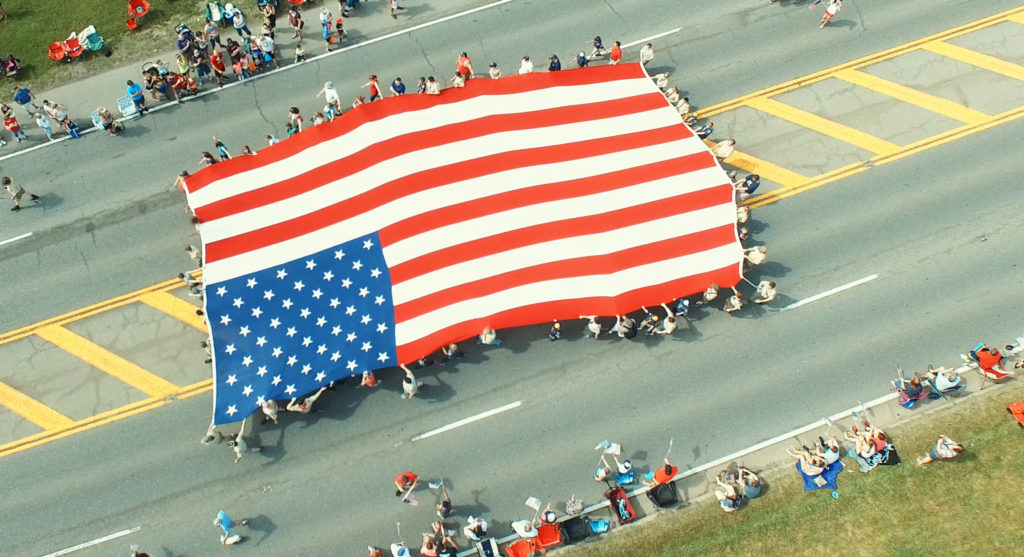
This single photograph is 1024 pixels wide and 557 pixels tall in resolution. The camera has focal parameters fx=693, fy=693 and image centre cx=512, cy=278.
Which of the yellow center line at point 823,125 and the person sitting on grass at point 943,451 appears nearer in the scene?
the person sitting on grass at point 943,451

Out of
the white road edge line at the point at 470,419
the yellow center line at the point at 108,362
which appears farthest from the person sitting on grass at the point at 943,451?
the yellow center line at the point at 108,362

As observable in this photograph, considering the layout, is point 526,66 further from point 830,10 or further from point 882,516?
point 882,516

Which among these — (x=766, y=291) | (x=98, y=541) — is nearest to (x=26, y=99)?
(x=98, y=541)

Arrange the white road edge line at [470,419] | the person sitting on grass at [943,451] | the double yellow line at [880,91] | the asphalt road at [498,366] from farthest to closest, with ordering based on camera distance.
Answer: the double yellow line at [880,91], the white road edge line at [470,419], the asphalt road at [498,366], the person sitting on grass at [943,451]

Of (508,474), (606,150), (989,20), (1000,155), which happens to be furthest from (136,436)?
(989,20)

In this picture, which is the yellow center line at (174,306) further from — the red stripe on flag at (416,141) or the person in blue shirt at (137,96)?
the person in blue shirt at (137,96)

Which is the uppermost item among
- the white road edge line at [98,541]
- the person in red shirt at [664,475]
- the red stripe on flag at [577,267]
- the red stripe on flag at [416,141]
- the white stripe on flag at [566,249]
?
the red stripe on flag at [416,141]

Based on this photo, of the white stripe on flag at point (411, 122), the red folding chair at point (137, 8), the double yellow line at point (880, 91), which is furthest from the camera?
the red folding chair at point (137, 8)
